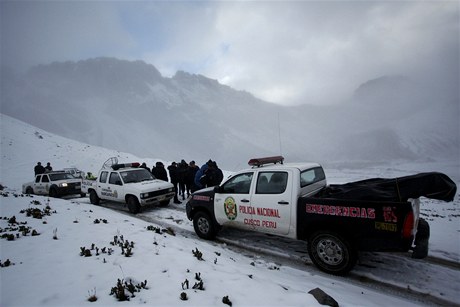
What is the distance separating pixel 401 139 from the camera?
413ft

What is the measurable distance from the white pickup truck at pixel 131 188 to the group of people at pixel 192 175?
4.26ft

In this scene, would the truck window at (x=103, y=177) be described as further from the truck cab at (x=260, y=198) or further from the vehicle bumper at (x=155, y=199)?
the truck cab at (x=260, y=198)

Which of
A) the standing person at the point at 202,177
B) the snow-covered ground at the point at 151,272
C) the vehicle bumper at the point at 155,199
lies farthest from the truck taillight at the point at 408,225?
the vehicle bumper at the point at 155,199

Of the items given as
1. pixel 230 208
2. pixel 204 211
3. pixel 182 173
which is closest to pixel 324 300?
pixel 230 208

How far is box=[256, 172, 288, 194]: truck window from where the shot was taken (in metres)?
5.21

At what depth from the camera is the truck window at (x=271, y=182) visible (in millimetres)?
5207

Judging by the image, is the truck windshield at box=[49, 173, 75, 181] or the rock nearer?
the rock

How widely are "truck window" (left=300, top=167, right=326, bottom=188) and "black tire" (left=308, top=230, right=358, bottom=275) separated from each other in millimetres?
1162

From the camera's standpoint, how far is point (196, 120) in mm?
108125

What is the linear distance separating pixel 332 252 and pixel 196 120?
107 meters

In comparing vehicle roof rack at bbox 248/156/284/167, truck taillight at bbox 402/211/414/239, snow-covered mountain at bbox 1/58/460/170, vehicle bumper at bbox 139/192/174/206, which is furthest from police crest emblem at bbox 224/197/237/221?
snow-covered mountain at bbox 1/58/460/170

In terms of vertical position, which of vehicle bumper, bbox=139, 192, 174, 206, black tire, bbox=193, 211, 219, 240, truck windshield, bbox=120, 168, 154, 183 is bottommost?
black tire, bbox=193, 211, 219, 240

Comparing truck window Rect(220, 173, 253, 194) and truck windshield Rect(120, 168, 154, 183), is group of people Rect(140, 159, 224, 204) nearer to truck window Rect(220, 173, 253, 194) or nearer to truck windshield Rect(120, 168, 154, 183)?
truck windshield Rect(120, 168, 154, 183)

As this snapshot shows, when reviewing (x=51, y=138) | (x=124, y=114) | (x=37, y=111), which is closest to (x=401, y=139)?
(x=124, y=114)
